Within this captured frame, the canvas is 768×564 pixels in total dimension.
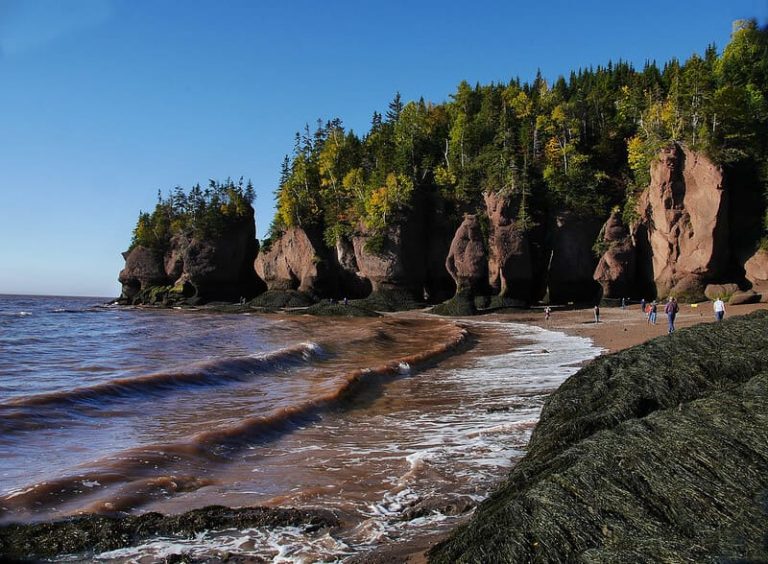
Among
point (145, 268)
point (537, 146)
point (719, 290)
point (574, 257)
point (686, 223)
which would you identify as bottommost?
point (719, 290)

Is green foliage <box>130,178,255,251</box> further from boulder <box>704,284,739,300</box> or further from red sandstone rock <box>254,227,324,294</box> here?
boulder <box>704,284,739,300</box>

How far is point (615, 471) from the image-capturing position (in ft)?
14.0

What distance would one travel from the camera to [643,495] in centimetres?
401

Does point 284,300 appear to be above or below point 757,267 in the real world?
below

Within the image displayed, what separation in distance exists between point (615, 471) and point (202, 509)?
171 inches

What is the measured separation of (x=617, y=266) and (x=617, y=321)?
33.0ft

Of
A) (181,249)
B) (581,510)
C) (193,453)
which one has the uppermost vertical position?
(181,249)

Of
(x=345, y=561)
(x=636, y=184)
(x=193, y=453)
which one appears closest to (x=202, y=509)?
(x=345, y=561)

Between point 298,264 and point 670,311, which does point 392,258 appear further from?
point 670,311

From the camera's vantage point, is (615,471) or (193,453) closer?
(615,471)

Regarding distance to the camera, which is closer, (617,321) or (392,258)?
(617,321)

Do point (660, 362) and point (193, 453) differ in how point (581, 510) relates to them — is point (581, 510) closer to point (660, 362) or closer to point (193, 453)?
point (660, 362)

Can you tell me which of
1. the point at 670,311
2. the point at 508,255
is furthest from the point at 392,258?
the point at 670,311

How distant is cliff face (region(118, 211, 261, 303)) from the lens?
60.5 meters
